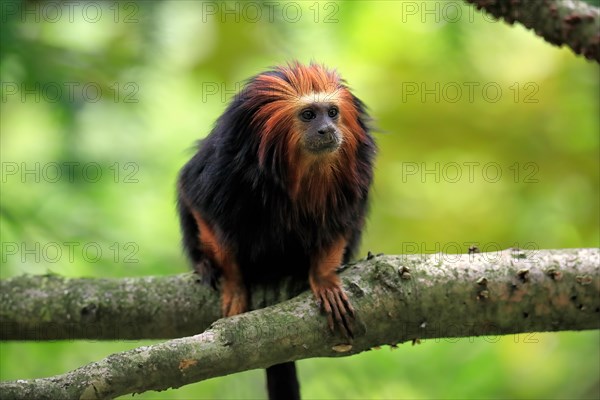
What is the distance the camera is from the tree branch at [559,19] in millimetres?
3338

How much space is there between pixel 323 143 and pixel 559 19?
110 centimetres

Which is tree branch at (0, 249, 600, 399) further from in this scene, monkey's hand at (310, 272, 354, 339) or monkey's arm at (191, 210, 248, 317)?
monkey's arm at (191, 210, 248, 317)

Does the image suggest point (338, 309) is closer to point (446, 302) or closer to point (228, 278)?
point (446, 302)

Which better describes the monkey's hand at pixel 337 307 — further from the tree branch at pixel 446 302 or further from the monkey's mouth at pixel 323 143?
the monkey's mouth at pixel 323 143

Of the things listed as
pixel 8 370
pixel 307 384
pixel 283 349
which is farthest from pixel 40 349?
pixel 283 349

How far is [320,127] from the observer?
3.46 meters

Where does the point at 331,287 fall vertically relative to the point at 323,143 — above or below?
below

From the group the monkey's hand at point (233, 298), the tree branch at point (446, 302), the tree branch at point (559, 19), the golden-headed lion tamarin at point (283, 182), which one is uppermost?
the tree branch at point (559, 19)

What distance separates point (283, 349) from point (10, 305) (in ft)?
4.86

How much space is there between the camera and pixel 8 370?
377 centimetres

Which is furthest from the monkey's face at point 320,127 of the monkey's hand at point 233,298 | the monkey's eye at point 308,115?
the monkey's hand at point 233,298

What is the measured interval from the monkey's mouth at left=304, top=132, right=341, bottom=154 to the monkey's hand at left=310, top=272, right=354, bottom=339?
59 cm

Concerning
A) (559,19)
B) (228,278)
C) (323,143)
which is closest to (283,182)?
(323,143)

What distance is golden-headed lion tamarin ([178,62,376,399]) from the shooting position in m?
3.53
